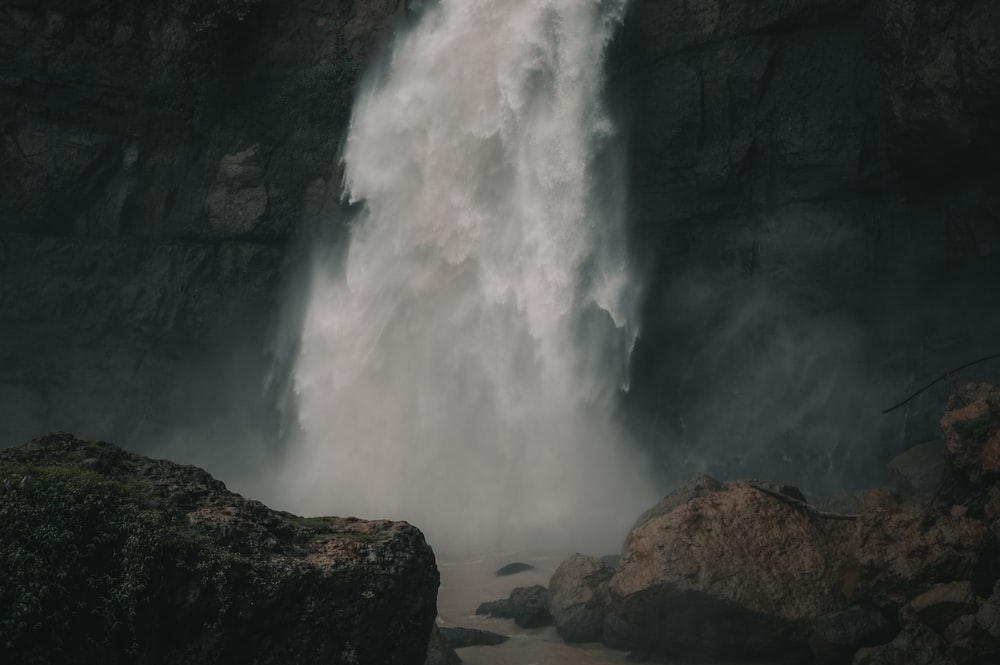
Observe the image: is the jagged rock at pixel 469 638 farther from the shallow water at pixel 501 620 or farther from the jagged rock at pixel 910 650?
the jagged rock at pixel 910 650

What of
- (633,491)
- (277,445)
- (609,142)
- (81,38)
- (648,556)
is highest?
(81,38)

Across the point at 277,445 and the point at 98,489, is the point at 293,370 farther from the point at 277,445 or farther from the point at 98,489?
the point at 98,489

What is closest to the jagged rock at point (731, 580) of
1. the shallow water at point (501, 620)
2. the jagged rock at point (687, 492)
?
the shallow water at point (501, 620)

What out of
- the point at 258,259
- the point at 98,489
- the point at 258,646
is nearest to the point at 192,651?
the point at 258,646

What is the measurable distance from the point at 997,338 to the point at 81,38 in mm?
29429

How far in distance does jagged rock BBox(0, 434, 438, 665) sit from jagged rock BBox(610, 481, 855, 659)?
4123mm

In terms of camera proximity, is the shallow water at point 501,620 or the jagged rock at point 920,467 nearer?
the shallow water at point 501,620

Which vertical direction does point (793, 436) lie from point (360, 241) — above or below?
below

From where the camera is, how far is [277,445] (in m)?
28.8

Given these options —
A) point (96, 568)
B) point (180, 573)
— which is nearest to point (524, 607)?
point (180, 573)

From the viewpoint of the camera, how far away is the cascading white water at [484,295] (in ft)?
82.9

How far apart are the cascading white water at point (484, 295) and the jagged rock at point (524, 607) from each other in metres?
9.21

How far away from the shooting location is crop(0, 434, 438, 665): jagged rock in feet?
22.9

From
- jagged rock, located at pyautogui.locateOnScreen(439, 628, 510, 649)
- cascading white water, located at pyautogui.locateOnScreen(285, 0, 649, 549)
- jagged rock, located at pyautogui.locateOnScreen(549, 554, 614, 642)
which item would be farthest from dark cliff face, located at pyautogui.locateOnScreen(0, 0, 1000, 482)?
jagged rock, located at pyautogui.locateOnScreen(439, 628, 510, 649)
